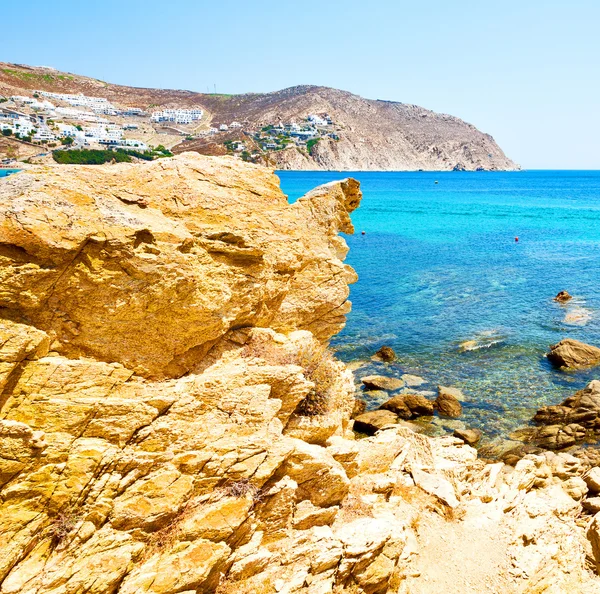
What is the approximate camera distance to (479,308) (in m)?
42.4

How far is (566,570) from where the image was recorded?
14.2 meters

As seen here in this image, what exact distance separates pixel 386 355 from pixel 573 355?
505 inches

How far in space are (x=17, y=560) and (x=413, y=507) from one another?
36.8 ft

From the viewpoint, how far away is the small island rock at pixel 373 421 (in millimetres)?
24328

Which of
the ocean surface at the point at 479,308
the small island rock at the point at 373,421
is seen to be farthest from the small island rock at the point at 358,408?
the ocean surface at the point at 479,308

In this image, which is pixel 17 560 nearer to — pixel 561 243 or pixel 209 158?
pixel 209 158

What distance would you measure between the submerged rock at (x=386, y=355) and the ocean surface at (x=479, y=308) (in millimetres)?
662

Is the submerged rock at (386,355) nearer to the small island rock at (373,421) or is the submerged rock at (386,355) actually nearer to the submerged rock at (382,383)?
the submerged rock at (382,383)

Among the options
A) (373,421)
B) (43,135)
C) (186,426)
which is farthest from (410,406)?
(43,135)

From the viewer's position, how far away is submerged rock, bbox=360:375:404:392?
28781mm

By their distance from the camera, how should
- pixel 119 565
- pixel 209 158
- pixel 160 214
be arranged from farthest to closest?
pixel 209 158
pixel 160 214
pixel 119 565

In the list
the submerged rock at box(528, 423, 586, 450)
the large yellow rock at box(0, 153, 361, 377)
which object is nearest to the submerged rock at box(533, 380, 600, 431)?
the submerged rock at box(528, 423, 586, 450)

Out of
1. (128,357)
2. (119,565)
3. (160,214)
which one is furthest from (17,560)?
(160,214)

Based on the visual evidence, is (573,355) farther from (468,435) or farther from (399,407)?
(399,407)
